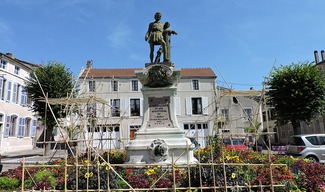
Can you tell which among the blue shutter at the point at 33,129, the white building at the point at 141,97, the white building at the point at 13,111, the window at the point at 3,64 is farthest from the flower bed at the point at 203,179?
the blue shutter at the point at 33,129

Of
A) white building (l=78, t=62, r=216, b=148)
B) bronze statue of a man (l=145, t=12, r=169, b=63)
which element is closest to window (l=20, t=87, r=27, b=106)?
white building (l=78, t=62, r=216, b=148)

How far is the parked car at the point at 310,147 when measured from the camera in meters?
11.6

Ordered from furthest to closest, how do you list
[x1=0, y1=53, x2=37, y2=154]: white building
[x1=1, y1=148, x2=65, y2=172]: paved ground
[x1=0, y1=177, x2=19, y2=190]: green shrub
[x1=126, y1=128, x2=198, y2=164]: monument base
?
[x1=0, y1=53, x2=37, y2=154]: white building < [x1=1, y1=148, x2=65, y2=172]: paved ground < [x1=126, y1=128, x2=198, y2=164]: monument base < [x1=0, y1=177, x2=19, y2=190]: green shrub

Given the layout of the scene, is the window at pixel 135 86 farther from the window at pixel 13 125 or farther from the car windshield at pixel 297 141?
the car windshield at pixel 297 141

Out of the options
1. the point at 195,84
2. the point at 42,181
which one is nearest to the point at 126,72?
the point at 195,84

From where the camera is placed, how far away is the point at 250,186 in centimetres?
477

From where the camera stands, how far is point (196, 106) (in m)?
29.3

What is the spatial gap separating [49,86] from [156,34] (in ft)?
40.0

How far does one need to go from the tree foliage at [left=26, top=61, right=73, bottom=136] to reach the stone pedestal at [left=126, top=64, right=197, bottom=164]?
11.7 meters

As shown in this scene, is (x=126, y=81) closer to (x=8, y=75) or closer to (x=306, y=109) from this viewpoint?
(x=8, y=75)

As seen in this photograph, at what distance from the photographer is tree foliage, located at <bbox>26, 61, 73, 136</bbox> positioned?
18.0m

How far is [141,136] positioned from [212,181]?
3.29 meters

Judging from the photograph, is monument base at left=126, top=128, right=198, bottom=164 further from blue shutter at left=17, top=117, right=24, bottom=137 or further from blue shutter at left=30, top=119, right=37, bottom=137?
blue shutter at left=30, top=119, right=37, bottom=137

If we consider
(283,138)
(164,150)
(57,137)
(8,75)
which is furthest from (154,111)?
(283,138)
